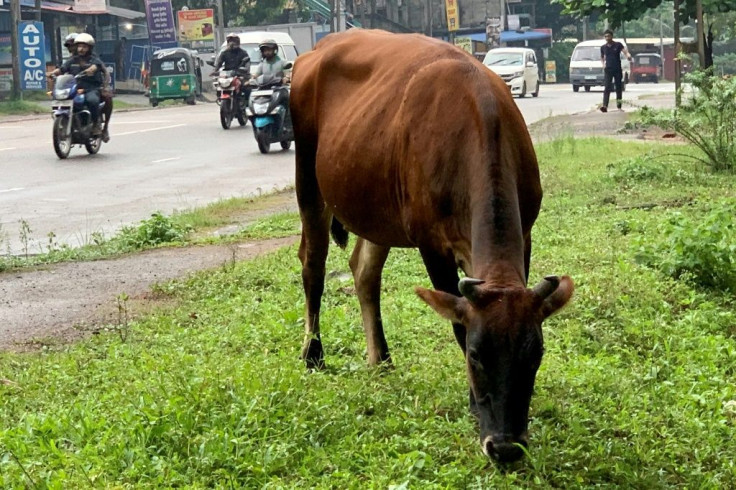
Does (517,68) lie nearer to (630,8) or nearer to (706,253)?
(630,8)

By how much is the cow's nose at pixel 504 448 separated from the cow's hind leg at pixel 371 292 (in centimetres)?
179

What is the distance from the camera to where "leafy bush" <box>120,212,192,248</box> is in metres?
10.3

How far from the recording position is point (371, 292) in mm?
5996

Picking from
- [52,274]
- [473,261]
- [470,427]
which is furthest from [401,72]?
[52,274]

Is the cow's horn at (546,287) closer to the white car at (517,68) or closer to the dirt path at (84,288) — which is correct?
the dirt path at (84,288)

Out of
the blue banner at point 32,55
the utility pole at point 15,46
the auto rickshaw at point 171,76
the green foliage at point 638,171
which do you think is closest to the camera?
the green foliage at point 638,171

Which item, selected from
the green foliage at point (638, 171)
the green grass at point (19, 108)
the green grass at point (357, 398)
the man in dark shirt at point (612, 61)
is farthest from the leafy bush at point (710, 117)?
the green grass at point (19, 108)

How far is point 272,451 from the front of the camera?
13.9ft

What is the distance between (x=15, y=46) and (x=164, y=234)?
25.9 metres

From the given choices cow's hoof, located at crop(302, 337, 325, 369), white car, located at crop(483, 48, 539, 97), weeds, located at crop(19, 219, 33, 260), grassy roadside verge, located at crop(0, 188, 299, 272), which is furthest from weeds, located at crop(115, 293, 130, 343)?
white car, located at crop(483, 48, 539, 97)

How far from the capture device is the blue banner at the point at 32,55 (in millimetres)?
35000

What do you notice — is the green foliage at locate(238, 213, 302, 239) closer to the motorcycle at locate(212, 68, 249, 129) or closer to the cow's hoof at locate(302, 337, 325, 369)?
the cow's hoof at locate(302, 337, 325, 369)

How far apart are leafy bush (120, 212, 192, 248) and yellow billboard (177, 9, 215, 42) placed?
128ft

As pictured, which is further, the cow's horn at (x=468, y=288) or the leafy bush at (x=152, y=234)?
the leafy bush at (x=152, y=234)
